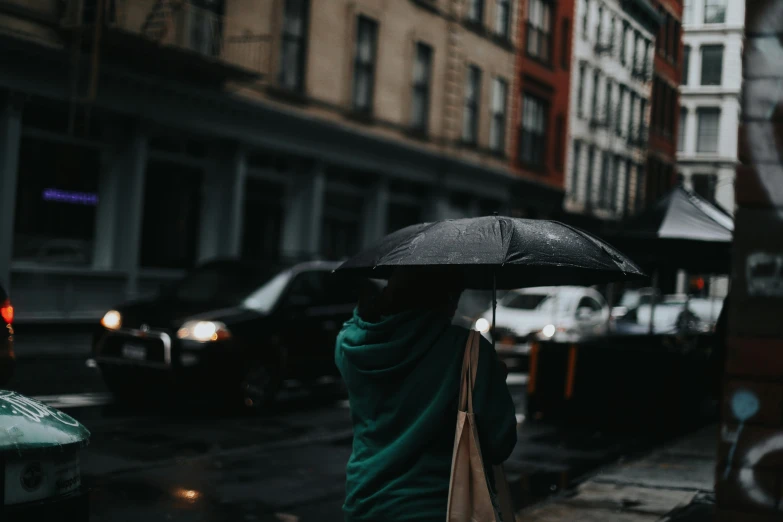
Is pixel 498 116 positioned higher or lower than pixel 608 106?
lower

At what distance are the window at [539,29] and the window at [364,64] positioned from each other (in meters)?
10.2

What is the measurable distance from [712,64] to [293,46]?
56.4 feet

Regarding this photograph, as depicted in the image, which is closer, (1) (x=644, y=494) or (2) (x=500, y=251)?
(2) (x=500, y=251)

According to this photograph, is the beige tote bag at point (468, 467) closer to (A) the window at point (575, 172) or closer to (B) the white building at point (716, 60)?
(B) the white building at point (716, 60)

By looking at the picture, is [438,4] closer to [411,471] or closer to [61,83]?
[61,83]

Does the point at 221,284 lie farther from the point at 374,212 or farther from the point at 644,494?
the point at 374,212

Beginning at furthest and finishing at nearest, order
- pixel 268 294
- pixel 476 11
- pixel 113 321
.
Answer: pixel 476 11 → pixel 268 294 → pixel 113 321

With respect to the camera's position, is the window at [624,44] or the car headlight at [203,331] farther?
the window at [624,44]

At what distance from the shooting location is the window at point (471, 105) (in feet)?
103

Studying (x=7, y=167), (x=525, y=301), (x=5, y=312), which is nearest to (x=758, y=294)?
(x=5, y=312)

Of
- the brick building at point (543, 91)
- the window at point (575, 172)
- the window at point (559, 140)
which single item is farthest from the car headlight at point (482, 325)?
the window at point (575, 172)

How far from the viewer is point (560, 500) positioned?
291 inches

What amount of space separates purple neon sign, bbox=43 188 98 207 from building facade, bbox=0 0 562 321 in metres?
0.04

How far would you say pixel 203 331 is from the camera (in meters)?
11.0
